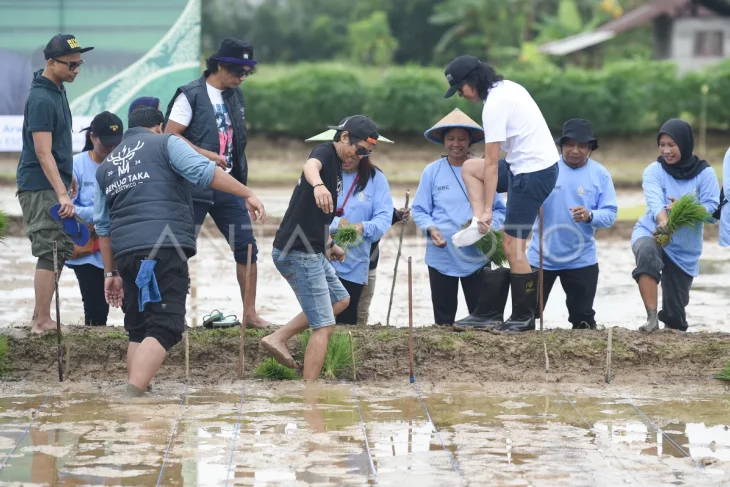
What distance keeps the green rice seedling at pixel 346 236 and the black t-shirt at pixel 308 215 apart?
1.06 m

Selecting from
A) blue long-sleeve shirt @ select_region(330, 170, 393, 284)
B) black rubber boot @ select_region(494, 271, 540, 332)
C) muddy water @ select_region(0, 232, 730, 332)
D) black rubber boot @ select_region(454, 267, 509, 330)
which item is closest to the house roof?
muddy water @ select_region(0, 232, 730, 332)

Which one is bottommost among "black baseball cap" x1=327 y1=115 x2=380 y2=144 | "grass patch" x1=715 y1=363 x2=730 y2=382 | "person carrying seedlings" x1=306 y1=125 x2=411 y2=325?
"grass patch" x1=715 y1=363 x2=730 y2=382

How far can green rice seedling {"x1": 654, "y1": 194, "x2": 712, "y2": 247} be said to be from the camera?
8914 millimetres

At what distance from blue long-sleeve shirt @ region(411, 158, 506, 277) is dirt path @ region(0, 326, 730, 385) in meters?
0.65

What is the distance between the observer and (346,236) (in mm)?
8852

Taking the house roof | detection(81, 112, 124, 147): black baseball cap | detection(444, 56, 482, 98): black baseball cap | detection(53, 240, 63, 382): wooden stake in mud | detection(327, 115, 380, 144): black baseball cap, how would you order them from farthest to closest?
the house roof
detection(81, 112, 124, 147): black baseball cap
detection(444, 56, 482, 98): black baseball cap
detection(53, 240, 63, 382): wooden stake in mud
detection(327, 115, 380, 144): black baseball cap

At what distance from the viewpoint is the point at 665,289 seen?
938cm

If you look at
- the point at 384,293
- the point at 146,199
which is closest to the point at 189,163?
the point at 146,199

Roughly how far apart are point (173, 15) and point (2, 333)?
7.45 metres

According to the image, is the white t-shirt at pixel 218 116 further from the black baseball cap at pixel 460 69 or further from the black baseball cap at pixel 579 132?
the black baseball cap at pixel 579 132

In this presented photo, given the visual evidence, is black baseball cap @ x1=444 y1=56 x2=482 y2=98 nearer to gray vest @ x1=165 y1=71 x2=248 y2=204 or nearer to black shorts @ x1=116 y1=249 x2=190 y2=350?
gray vest @ x1=165 y1=71 x2=248 y2=204

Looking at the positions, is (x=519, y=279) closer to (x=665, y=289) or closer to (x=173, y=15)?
(x=665, y=289)

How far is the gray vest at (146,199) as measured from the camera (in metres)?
7.45

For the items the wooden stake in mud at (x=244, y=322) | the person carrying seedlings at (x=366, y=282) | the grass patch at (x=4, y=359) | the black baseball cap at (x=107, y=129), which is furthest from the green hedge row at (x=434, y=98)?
the grass patch at (x=4, y=359)
